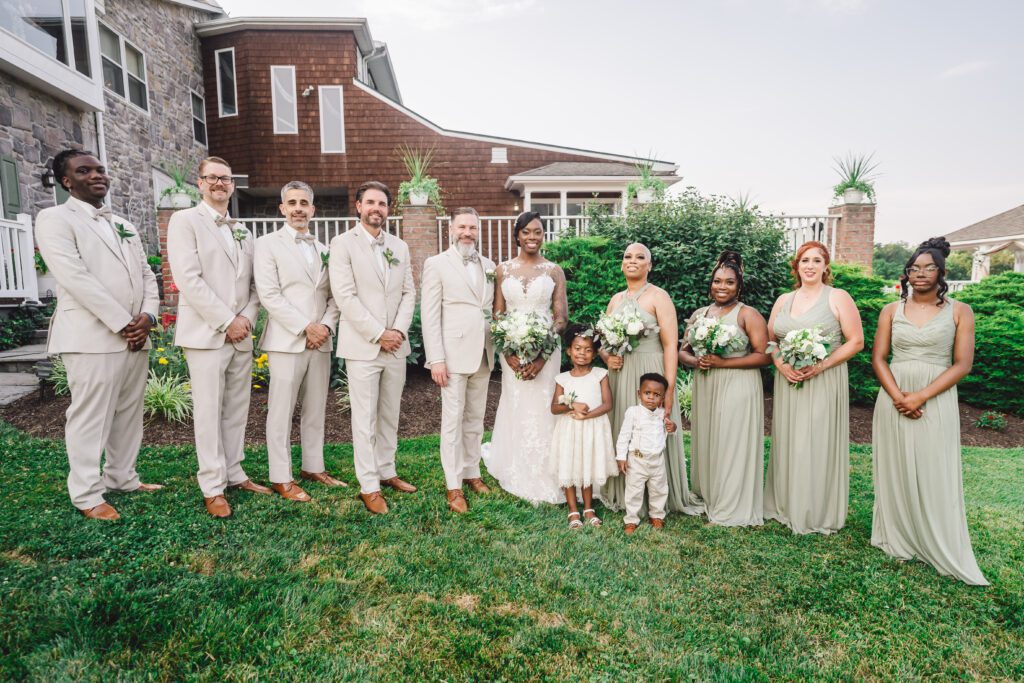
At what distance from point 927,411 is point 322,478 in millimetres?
4611

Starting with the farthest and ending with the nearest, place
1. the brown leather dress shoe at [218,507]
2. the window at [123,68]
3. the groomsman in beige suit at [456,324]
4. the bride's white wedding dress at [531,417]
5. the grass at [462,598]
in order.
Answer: the window at [123,68] → the bride's white wedding dress at [531,417] → the groomsman in beige suit at [456,324] → the brown leather dress shoe at [218,507] → the grass at [462,598]

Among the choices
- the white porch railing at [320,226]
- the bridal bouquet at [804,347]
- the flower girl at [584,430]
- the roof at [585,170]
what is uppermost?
the roof at [585,170]

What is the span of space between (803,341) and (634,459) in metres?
1.46

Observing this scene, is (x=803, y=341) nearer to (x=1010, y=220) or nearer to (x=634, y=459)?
(x=634, y=459)

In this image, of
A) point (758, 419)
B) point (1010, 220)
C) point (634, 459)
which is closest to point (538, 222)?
point (634, 459)

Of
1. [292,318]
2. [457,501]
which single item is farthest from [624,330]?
[292,318]

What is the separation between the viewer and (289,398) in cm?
441

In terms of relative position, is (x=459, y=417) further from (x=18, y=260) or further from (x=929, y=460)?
(x=18, y=260)

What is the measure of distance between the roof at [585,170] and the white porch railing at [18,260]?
12.2 meters

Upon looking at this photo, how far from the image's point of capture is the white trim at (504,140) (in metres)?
17.8

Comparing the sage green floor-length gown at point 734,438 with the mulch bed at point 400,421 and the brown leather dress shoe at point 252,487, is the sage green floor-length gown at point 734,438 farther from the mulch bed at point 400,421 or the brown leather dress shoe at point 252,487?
the brown leather dress shoe at point 252,487

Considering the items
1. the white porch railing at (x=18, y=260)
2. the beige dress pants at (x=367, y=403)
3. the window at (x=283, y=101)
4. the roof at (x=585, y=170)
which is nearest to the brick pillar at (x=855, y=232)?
the roof at (x=585, y=170)

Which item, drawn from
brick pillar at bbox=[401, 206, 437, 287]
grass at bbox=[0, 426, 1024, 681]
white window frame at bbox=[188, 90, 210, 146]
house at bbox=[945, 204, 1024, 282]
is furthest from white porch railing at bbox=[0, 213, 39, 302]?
house at bbox=[945, 204, 1024, 282]

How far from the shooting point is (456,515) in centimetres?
437
